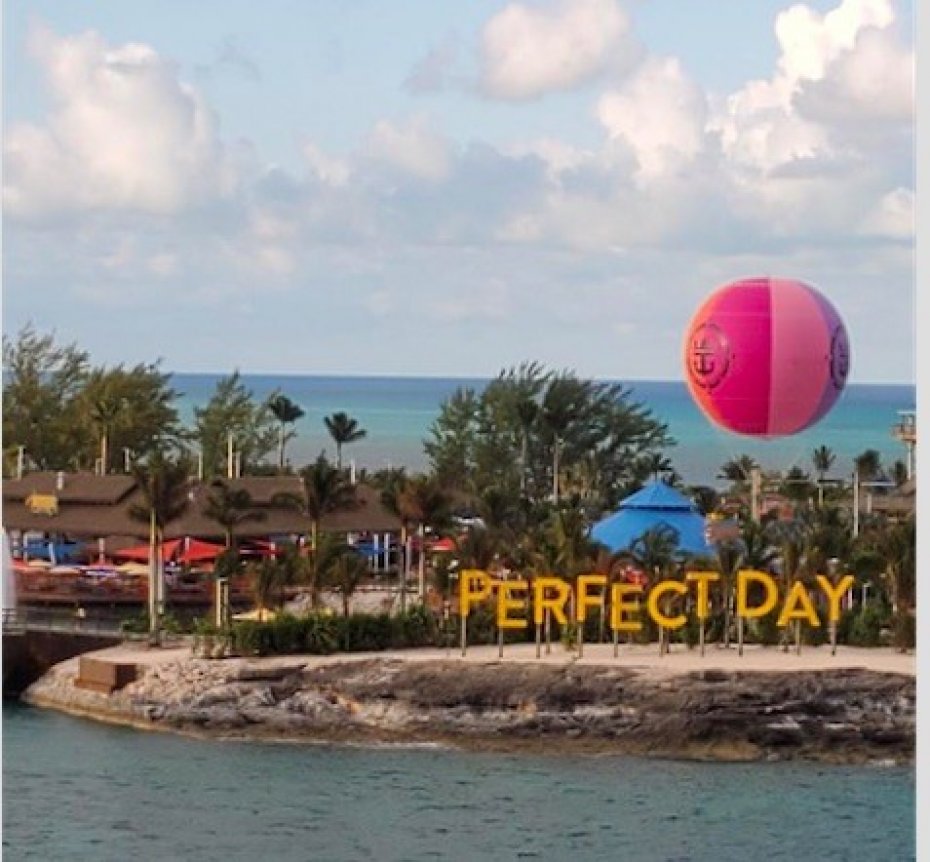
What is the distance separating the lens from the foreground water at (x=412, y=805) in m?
6.87

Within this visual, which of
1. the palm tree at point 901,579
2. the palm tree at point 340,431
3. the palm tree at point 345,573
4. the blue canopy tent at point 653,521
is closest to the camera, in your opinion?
the palm tree at point 901,579

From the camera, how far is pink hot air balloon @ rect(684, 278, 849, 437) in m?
7.16

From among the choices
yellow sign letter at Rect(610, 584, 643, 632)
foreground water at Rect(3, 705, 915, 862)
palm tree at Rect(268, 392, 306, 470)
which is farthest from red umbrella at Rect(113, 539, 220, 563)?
yellow sign letter at Rect(610, 584, 643, 632)

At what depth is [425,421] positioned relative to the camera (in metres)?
8.98

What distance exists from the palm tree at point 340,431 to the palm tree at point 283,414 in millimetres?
100

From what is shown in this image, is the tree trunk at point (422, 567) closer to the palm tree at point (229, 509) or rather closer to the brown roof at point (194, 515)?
the brown roof at point (194, 515)

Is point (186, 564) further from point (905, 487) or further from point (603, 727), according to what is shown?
point (905, 487)

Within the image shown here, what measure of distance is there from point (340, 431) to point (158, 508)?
712 millimetres

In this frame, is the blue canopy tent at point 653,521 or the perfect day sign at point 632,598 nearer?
the perfect day sign at point 632,598

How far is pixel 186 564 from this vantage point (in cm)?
855

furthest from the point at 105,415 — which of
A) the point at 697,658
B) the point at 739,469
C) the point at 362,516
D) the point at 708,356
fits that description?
the point at 708,356

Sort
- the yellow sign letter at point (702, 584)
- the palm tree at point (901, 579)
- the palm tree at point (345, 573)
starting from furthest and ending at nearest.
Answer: the palm tree at point (345, 573), the palm tree at point (901, 579), the yellow sign letter at point (702, 584)

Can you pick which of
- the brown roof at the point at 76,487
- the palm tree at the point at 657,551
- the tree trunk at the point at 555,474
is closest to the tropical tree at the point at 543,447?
the tree trunk at the point at 555,474

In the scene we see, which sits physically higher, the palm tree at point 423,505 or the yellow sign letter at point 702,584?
the palm tree at point 423,505
